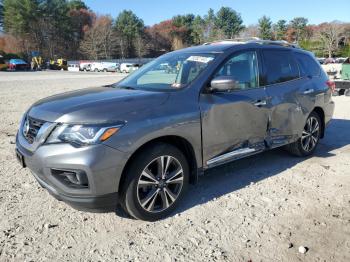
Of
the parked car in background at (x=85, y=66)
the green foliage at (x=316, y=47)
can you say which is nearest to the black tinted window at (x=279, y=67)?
the parked car in background at (x=85, y=66)

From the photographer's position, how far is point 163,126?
357cm

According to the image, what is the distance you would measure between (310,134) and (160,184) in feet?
10.5

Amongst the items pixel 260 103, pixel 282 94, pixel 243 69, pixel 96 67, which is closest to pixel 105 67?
pixel 96 67

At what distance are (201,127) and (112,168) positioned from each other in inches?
45.8

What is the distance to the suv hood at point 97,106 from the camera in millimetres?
3277

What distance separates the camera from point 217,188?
15.1 ft

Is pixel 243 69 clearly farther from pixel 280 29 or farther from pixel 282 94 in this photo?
pixel 280 29

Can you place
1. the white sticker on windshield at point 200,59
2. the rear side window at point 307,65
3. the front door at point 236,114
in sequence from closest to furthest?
the front door at point 236,114
the white sticker on windshield at point 200,59
the rear side window at point 307,65

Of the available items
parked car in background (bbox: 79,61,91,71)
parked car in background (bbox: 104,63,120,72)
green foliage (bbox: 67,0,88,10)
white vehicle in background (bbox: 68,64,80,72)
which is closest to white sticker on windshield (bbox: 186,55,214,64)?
parked car in background (bbox: 104,63,120,72)

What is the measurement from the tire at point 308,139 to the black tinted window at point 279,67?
85 centimetres

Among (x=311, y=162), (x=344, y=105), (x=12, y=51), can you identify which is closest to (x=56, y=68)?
(x=12, y=51)

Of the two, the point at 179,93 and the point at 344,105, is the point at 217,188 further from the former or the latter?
the point at 344,105

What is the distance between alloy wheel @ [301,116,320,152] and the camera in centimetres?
575

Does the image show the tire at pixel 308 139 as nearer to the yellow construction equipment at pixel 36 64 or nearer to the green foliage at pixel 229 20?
the yellow construction equipment at pixel 36 64
